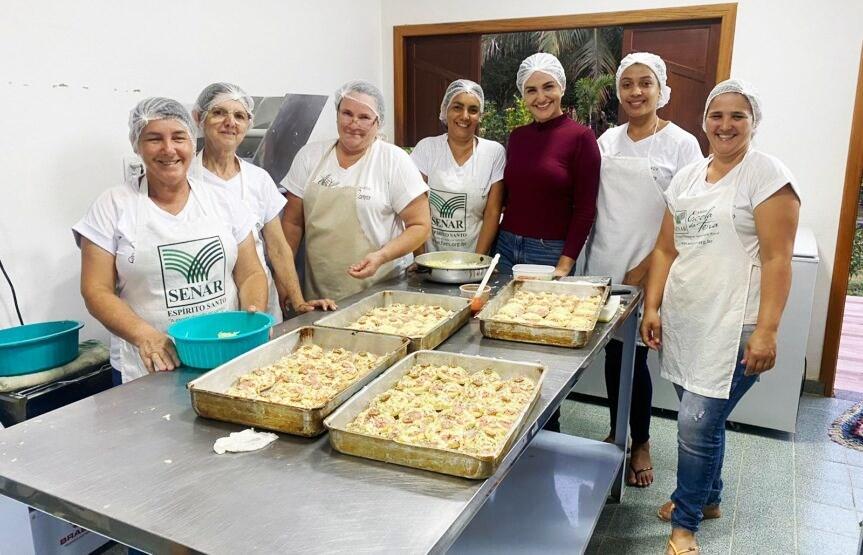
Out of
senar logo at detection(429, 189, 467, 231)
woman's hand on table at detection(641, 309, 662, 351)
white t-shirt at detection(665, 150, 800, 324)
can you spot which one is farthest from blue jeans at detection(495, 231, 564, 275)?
white t-shirt at detection(665, 150, 800, 324)

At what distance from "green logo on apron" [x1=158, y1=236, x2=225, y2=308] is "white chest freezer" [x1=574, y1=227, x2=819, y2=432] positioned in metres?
2.28

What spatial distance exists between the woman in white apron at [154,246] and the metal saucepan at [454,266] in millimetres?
741

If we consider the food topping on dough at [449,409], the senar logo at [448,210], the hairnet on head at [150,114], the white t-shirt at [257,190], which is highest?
the hairnet on head at [150,114]

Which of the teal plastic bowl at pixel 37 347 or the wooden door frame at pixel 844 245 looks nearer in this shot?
the teal plastic bowl at pixel 37 347

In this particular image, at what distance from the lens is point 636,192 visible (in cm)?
254

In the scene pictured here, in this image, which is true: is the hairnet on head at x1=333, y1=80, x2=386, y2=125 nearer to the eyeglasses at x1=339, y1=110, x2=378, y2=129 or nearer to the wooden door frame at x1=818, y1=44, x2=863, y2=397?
the eyeglasses at x1=339, y1=110, x2=378, y2=129

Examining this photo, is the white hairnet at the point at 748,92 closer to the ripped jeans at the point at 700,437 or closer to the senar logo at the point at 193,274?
the ripped jeans at the point at 700,437

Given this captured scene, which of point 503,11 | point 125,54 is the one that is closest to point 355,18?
point 503,11

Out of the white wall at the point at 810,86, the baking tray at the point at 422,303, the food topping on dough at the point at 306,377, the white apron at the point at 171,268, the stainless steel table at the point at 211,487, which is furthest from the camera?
→ the white wall at the point at 810,86

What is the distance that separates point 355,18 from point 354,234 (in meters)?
2.08

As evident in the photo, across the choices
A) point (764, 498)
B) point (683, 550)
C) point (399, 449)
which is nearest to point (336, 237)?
point (399, 449)

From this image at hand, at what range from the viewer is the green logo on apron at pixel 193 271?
1774 millimetres

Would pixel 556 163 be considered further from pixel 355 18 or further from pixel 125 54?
pixel 355 18

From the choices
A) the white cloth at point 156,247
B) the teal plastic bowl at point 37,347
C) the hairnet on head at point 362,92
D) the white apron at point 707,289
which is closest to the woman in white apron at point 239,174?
the white cloth at point 156,247
